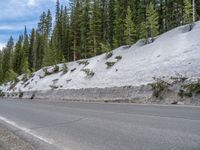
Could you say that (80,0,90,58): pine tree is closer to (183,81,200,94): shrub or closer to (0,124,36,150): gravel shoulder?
(183,81,200,94): shrub

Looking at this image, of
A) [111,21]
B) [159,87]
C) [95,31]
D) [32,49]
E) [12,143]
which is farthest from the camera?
[32,49]

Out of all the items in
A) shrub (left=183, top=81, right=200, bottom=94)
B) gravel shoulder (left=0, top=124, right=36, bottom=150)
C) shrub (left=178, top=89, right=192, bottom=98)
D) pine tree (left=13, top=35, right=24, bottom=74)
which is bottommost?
gravel shoulder (left=0, top=124, right=36, bottom=150)

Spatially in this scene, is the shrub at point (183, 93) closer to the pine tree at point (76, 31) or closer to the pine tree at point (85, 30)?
the pine tree at point (85, 30)

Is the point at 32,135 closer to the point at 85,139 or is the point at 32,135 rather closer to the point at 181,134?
the point at 85,139

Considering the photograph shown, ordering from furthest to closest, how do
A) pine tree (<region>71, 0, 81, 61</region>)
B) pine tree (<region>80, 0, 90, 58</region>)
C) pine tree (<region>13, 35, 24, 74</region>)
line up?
pine tree (<region>13, 35, 24, 74</region>)
pine tree (<region>71, 0, 81, 61</region>)
pine tree (<region>80, 0, 90, 58</region>)

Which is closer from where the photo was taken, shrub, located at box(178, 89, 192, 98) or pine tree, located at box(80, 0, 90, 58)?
shrub, located at box(178, 89, 192, 98)

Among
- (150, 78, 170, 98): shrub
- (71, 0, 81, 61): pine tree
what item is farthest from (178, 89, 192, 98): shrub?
(71, 0, 81, 61): pine tree

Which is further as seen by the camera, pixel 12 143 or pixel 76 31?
pixel 76 31

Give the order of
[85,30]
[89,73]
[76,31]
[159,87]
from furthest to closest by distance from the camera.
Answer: [76,31] < [85,30] < [89,73] < [159,87]

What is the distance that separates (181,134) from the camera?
6.40 metres

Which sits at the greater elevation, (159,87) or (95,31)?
(95,31)

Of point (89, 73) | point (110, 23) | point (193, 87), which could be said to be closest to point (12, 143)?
point (193, 87)

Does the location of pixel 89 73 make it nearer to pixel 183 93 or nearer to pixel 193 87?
pixel 183 93

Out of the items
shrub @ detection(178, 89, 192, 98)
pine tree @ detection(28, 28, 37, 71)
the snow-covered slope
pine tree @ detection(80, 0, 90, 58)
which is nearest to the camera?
shrub @ detection(178, 89, 192, 98)
